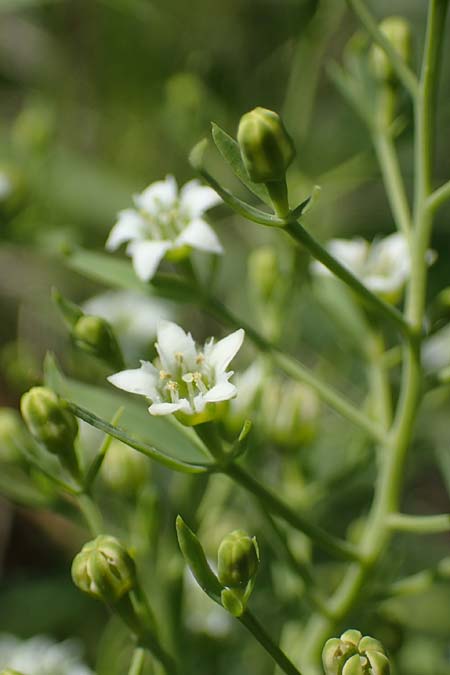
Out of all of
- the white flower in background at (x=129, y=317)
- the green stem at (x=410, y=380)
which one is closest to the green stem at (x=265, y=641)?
the green stem at (x=410, y=380)

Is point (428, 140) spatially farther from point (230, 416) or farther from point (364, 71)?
point (230, 416)

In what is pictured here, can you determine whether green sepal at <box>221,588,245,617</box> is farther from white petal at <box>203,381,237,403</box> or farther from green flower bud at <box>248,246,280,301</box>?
green flower bud at <box>248,246,280,301</box>

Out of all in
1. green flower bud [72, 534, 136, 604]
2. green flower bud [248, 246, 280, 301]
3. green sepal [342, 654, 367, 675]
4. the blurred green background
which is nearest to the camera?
green sepal [342, 654, 367, 675]

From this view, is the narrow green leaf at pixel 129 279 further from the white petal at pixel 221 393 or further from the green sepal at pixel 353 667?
the green sepal at pixel 353 667

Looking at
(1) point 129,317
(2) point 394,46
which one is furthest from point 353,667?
(1) point 129,317

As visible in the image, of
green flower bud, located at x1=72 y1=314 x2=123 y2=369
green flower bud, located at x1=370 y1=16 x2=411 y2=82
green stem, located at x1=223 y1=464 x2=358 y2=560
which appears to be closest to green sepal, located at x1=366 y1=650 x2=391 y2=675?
green stem, located at x1=223 y1=464 x2=358 y2=560

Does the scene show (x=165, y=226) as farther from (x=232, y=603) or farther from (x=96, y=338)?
(x=232, y=603)
